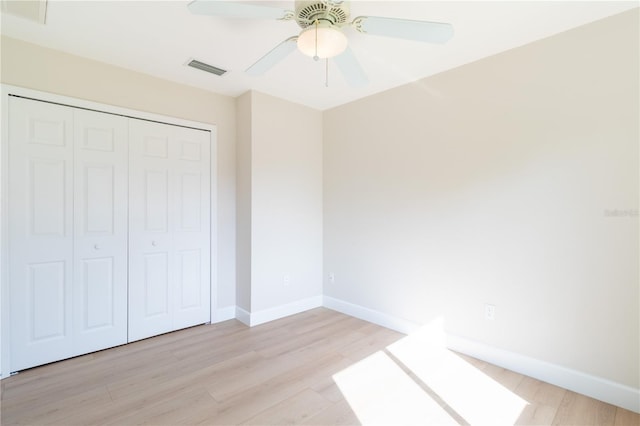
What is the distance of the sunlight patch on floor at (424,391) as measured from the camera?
1.74 meters

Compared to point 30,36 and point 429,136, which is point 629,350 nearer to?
point 429,136

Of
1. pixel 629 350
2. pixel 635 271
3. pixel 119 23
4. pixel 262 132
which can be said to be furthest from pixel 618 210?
pixel 119 23

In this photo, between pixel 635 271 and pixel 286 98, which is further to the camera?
pixel 286 98

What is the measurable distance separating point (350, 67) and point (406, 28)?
0.46 metres

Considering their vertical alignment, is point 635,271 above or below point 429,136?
below

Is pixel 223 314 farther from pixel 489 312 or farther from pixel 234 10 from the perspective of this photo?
pixel 234 10

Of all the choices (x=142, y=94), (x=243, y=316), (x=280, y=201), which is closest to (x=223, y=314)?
(x=243, y=316)

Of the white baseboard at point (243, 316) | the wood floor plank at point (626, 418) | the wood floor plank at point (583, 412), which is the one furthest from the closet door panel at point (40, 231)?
the wood floor plank at point (626, 418)

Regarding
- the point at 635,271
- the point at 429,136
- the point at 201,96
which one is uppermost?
the point at 201,96

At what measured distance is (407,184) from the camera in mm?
→ 2893

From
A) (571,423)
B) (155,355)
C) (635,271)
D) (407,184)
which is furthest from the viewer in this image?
(407,184)

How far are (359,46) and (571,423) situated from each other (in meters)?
2.75

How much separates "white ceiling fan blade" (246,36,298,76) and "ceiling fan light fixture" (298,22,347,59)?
0.32ft

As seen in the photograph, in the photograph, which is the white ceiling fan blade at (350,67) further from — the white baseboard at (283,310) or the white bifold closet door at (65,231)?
the white baseboard at (283,310)
